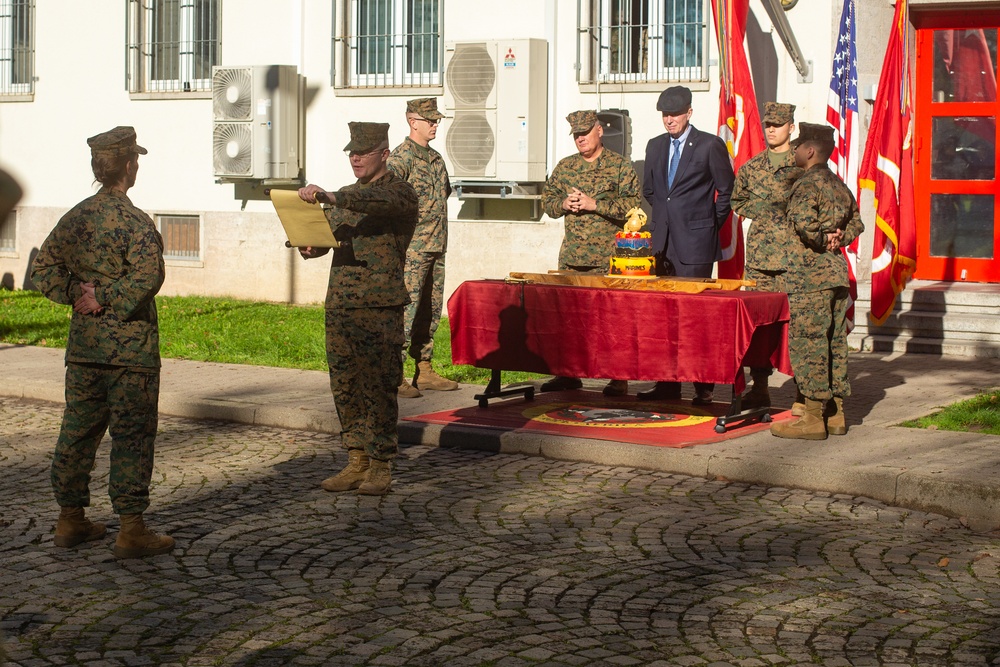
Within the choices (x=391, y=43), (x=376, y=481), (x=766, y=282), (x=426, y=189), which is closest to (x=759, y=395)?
(x=766, y=282)

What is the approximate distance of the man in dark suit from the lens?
11.1 m

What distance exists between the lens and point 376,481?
785cm

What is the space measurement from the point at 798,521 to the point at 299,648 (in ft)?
10.1

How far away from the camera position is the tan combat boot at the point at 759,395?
10078 millimetres

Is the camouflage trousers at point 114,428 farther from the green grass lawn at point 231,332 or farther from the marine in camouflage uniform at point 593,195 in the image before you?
the green grass lawn at point 231,332

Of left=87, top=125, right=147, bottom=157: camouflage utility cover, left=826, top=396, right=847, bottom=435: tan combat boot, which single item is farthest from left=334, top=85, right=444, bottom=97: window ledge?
left=87, top=125, right=147, bottom=157: camouflage utility cover

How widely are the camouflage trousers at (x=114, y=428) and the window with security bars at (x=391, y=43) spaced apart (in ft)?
37.7

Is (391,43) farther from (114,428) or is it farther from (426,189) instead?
(114,428)

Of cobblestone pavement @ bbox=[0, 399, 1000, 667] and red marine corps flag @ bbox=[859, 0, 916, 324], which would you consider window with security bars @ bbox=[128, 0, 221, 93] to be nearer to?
red marine corps flag @ bbox=[859, 0, 916, 324]

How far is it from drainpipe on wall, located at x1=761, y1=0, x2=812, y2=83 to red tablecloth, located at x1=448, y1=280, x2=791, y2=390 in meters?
5.22

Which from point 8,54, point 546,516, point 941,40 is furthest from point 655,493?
point 8,54

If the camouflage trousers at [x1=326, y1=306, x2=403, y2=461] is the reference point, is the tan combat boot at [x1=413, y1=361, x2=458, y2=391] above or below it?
below

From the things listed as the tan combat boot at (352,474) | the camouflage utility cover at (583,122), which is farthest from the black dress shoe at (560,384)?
the tan combat boot at (352,474)

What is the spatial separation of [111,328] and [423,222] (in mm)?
4821
